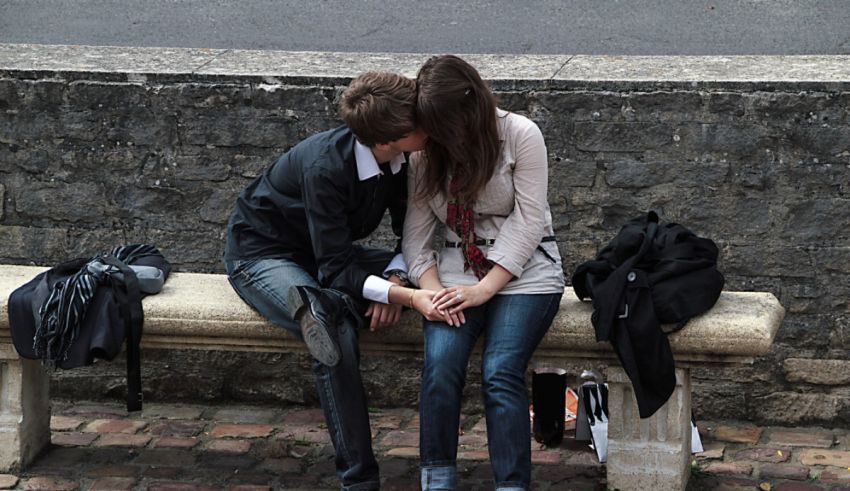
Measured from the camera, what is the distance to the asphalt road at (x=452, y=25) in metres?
6.73

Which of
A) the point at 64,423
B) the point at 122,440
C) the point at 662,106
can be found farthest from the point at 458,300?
the point at 64,423

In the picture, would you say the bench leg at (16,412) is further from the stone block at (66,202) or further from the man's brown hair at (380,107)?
the man's brown hair at (380,107)

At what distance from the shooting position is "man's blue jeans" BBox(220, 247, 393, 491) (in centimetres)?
397

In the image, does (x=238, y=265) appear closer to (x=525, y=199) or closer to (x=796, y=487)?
(x=525, y=199)

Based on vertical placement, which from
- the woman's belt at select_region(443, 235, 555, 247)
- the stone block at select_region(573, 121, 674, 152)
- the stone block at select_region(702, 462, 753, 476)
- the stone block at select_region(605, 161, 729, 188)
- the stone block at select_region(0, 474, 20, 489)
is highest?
the stone block at select_region(573, 121, 674, 152)

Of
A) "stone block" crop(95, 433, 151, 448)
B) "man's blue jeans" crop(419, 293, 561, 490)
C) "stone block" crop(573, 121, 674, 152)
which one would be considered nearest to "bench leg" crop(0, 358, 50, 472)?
"stone block" crop(95, 433, 151, 448)

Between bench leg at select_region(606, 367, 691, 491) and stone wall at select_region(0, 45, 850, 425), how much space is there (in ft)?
2.92

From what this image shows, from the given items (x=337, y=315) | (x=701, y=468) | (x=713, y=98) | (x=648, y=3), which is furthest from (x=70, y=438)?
(x=648, y=3)

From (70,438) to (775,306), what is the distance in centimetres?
250

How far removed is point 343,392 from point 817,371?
1927 millimetres

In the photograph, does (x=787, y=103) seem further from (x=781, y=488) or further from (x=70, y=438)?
(x=70, y=438)

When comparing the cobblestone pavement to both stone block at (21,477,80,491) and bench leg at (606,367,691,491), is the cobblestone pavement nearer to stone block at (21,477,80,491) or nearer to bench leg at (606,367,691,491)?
stone block at (21,477,80,491)

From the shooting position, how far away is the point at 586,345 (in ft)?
13.4

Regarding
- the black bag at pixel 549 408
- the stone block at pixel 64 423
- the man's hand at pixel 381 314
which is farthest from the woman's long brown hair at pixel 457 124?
the stone block at pixel 64 423
